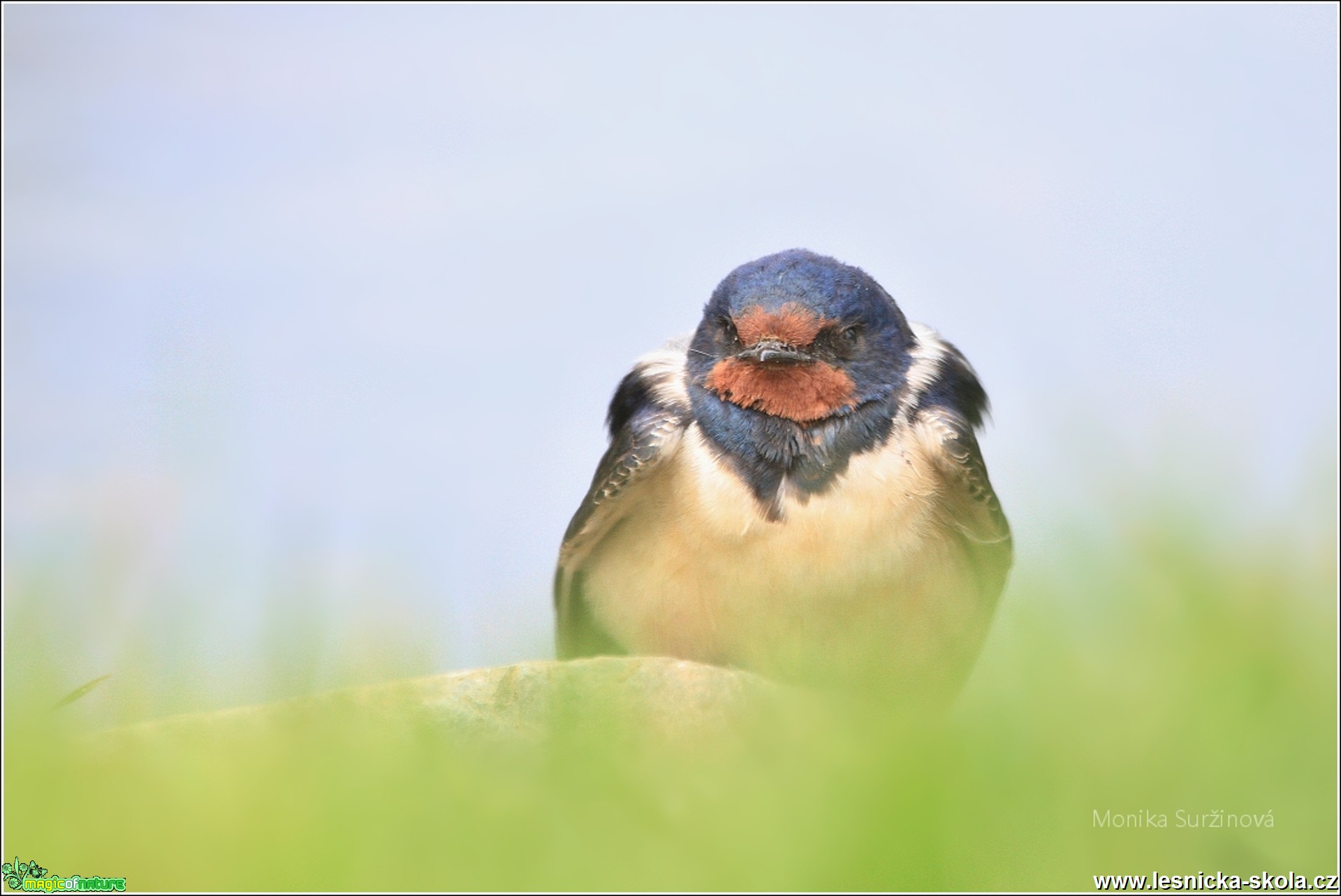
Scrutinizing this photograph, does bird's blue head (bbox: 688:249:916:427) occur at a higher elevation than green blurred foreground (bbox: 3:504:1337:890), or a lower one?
higher

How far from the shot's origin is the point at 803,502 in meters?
5.05

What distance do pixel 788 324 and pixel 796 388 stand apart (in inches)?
8.9

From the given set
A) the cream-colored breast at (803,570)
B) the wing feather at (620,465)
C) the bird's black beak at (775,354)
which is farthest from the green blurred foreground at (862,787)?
the wing feather at (620,465)

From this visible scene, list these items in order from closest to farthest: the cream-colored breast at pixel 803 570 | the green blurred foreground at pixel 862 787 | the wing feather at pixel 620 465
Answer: the green blurred foreground at pixel 862 787
the cream-colored breast at pixel 803 570
the wing feather at pixel 620 465

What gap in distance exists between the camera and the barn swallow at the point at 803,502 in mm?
5035

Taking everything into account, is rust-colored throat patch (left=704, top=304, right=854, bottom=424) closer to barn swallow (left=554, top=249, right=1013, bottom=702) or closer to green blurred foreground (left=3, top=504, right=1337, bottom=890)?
barn swallow (left=554, top=249, right=1013, bottom=702)

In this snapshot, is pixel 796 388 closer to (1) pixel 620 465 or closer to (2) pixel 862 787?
(1) pixel 620 465

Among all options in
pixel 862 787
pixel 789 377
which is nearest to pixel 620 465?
pixel 789 377

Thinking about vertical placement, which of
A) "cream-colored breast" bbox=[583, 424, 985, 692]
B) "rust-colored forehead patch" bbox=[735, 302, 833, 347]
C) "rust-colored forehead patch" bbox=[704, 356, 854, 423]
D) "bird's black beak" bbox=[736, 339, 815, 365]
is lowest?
"cream-colored breast" bbox=[583, 424, 985, 692]

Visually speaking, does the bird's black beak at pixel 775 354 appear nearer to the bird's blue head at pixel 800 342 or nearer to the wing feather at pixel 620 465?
the bird's blue head at pixel 800 342

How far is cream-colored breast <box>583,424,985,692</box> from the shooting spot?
501cm

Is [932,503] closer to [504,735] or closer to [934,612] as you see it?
[934,612]

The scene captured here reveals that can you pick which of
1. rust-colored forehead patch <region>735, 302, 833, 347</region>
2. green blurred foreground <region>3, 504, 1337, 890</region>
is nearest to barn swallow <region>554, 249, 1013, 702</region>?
rust-colored forehead patch <region>735, 302, 833, 347</region>

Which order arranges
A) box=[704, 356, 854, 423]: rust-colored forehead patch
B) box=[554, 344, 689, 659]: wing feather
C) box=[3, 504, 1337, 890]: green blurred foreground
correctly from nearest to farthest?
1. box=[3, 504, 1337, 890]: green blurred foreground
2. box=[704, 356, 854, 423]: rust-colored forehead patch
3. box=[554, 344, 689, 659]: wing feather
